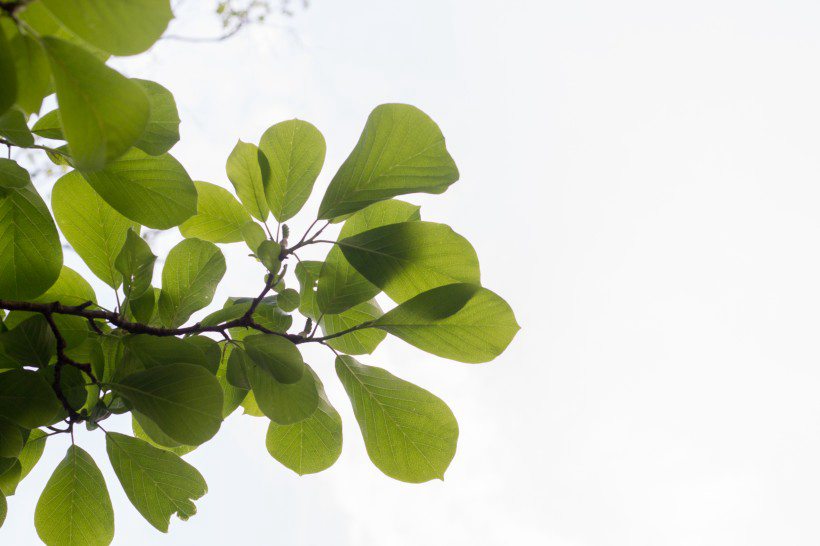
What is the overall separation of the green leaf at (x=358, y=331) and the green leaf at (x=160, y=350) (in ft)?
0.64

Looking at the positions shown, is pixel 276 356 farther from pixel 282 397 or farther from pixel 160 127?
pixel 160 127

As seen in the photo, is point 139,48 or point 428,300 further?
point 428,300

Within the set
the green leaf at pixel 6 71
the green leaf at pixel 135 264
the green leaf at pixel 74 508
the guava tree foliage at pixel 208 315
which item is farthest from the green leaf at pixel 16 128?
the green leaf at pixel 74 508

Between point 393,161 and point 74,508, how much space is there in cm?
54

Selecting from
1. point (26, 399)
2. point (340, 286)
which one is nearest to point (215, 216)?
point (340, 286)

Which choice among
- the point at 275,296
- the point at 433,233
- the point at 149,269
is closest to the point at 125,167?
the point at 149,269

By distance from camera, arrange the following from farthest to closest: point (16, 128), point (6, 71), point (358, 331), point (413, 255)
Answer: point (358, 331)
point (413, 255)
point (16, 128)
point (6, 71)

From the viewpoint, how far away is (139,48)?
441 millimetres

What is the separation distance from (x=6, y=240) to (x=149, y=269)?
0.15 metres

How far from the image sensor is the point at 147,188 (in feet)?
2.27

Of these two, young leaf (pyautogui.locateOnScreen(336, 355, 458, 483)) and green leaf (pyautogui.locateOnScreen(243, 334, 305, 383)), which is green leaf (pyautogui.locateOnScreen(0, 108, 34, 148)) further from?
young leaf (pyautogui.locateOnScreen(336, 355, 458, 483))

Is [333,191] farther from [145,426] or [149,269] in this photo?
[145,426]

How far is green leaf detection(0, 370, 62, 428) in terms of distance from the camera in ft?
2.08

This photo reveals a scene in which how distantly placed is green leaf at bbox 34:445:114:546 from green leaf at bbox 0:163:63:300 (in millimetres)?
198
